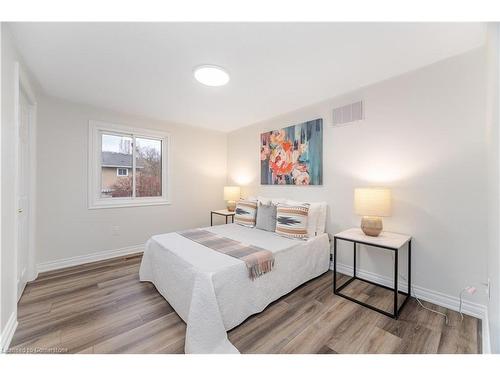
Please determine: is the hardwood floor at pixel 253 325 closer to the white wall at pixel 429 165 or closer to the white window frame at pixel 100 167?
the white wall at pixel 429 165

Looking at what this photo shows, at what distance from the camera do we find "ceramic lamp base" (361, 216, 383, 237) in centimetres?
203

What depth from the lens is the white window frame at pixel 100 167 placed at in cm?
295

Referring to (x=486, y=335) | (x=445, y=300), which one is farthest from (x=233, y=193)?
(x=486, y=335)

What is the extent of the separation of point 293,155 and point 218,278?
214cm

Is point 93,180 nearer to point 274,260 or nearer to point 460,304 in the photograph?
point 274,260

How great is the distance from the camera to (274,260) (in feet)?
6.39

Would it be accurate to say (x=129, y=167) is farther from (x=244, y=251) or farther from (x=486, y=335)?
(x=486, y=335)

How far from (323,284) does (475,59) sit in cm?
251

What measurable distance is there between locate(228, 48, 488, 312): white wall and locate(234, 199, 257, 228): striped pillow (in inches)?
44.4

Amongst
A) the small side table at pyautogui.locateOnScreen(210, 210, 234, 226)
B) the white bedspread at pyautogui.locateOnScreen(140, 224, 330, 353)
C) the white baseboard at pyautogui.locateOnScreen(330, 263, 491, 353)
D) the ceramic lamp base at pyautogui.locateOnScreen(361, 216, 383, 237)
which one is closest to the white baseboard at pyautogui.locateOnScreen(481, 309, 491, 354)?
the white baseboard at pyautogui.locateOnScreen(330, 263, 491, 353)

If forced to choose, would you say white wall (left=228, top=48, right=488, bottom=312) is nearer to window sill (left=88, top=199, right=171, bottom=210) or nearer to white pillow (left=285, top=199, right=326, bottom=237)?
white pillow (left=285, top=199, right=326, bottom=237)

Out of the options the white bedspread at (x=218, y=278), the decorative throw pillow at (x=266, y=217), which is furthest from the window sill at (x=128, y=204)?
the decorative throw pillow at (x=266, y=217)
